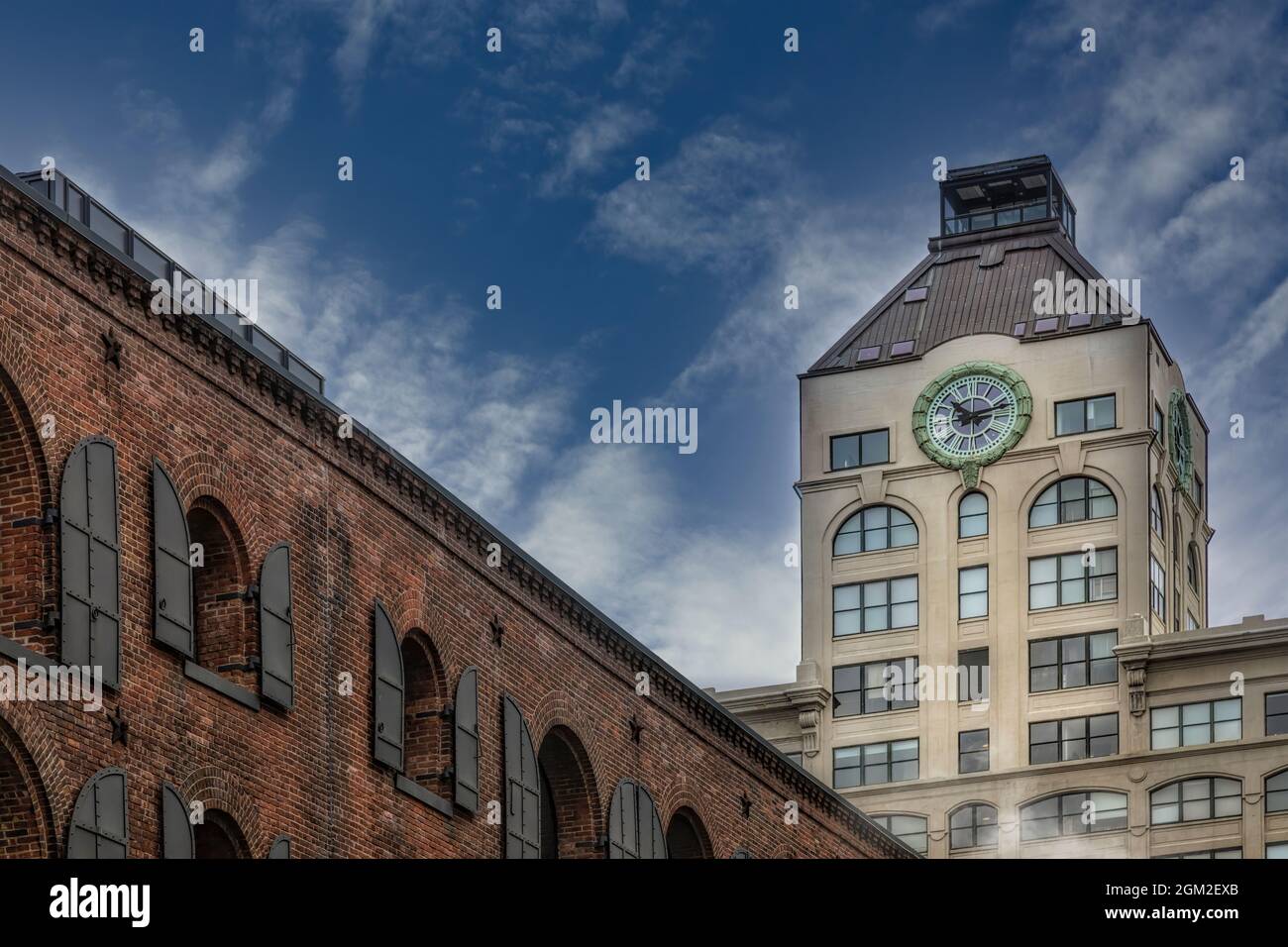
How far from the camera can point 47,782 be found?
29.7 m

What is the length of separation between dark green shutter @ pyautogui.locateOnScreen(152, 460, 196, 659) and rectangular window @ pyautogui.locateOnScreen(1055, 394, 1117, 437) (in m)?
60.6

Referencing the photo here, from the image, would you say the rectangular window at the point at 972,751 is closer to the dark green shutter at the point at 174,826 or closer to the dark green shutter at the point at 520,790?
the dark green shutter at the point at 520,790

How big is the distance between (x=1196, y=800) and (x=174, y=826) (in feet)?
190

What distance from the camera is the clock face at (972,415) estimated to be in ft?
300

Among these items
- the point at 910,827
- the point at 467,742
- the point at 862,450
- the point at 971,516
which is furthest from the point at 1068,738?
the point at 467,742

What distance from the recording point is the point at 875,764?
8994 cm

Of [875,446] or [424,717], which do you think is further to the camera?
[875,446]

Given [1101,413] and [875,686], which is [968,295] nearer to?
[1101,413]

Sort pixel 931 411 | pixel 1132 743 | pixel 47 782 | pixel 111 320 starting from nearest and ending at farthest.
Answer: pixel 47 782 < pixel 111 320 < pixel 1132 743 < pixel 931 411

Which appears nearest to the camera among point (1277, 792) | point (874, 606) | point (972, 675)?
point (1277, 792)

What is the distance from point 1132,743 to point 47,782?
61064mm
